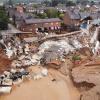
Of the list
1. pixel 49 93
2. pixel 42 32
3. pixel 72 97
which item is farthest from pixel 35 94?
pixel 42 32

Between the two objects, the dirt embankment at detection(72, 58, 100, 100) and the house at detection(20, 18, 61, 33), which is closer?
the dirt embankment at detection(72, 58, 100, 100)

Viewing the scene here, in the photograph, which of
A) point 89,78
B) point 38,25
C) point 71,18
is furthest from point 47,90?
point 71,18

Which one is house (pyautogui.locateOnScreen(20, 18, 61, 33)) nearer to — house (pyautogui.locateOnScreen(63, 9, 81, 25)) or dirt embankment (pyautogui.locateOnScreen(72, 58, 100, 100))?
house (pyautogui.locateOnScreen(63, 9, 81, 25))

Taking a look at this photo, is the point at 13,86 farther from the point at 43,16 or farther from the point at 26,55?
the point at 43,16

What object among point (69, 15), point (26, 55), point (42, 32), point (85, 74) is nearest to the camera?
point (85, 74)

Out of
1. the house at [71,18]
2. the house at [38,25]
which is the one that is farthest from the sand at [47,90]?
the house at [71,18]

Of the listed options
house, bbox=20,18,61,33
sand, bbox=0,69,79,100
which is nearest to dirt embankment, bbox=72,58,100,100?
sand, bbox=0,69,79,100
